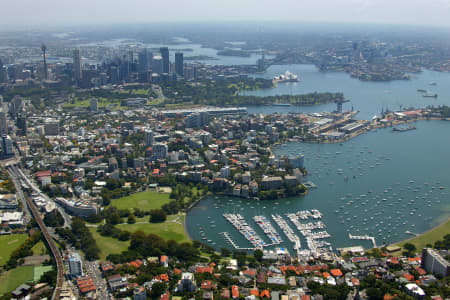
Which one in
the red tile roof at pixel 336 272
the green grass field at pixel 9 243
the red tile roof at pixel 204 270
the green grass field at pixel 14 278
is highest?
the red tile roof at pixel 336 272

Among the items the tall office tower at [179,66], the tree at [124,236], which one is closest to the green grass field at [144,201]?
the tree at [124,236]

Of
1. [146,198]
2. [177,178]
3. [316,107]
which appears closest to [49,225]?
[146,198]

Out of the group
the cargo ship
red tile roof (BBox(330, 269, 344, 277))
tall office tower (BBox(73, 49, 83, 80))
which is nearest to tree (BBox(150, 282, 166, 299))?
red tile roof (BBox(330, 269, 344, 277))

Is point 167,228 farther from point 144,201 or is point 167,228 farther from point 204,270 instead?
point 204,270

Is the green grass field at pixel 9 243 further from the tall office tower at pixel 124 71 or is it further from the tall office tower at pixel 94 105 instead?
the tall office tower at pixel 124 71

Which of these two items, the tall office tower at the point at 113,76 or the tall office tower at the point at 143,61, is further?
the tall office tower at the point at 143,61

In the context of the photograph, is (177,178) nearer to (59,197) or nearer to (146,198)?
(146,198)

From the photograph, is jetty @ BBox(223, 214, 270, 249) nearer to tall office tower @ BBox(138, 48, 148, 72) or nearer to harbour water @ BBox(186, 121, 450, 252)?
harbour water @ BBox(186, 121, 450, 252)
